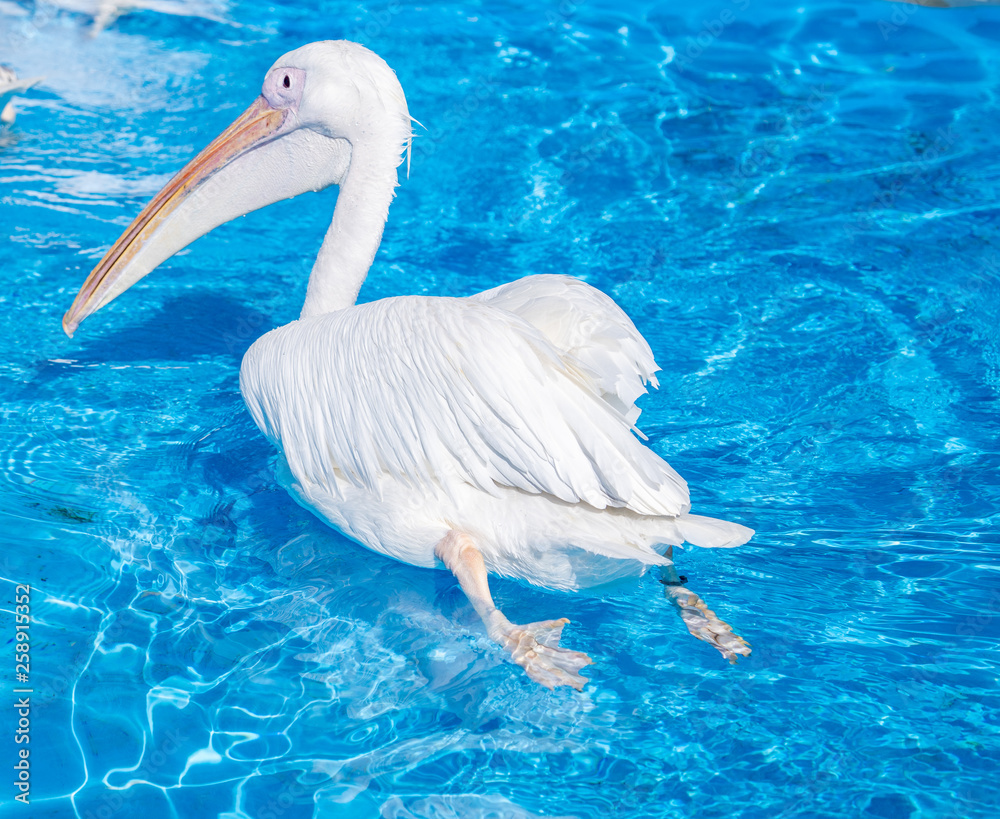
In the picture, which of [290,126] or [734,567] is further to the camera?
[290,126]

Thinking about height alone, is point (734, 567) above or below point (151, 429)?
above

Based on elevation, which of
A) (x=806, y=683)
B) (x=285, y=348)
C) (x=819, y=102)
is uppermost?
(x=819, y=102)

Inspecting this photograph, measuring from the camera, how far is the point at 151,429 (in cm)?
353

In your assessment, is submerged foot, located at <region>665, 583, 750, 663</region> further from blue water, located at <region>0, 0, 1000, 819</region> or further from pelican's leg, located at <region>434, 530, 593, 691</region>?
pelican's leg, located at <region>434, 530, 593, 691</region>

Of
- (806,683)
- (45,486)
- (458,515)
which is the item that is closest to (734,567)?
(806,683)

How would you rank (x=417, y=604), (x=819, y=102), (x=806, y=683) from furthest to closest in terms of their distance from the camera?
1. (x=819, y=102)
2. (x=417, y=604)
3. (x=806, y=683)

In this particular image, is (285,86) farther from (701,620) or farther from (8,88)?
(8,88)

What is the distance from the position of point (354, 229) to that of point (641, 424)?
4.27 ft

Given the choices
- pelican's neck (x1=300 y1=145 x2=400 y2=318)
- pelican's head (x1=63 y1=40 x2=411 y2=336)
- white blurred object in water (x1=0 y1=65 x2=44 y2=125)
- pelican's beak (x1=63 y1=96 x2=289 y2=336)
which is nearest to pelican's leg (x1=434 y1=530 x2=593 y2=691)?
pelican's neck (x1=300 y1=145 x2=400 y2=318)

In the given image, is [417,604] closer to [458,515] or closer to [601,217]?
[458,515]

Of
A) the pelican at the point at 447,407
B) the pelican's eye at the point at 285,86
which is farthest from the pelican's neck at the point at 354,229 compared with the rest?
the pelican's eye at the point at 285,86

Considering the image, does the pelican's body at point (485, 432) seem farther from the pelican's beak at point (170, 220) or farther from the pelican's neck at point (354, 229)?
the pelican's beak at point (170, 220)

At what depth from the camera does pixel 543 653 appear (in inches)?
95.5

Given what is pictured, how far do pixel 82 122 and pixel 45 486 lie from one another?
343 cm
